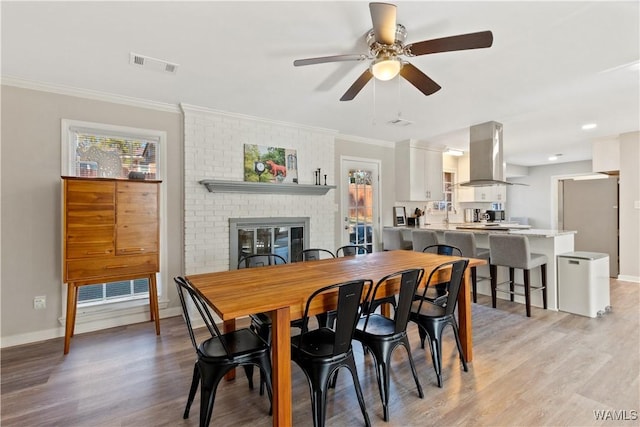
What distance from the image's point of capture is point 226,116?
12.8 ft

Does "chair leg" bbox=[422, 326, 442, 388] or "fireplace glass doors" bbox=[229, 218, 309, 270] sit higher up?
"fireplace glass doors" bbox=[229, 218, 309, 270]

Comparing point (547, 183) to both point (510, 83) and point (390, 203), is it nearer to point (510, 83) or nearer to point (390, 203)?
point (390, 203)

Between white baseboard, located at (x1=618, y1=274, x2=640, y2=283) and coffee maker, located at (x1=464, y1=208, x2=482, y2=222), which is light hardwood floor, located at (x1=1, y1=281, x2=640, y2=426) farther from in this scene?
coffee maker, located at (x1=464, y1=208, x2=482, y2=222)

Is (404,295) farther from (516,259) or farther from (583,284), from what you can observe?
(583,284)

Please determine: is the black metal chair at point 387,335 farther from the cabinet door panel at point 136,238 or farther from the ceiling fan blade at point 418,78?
the cabinet door panel at point 136,238

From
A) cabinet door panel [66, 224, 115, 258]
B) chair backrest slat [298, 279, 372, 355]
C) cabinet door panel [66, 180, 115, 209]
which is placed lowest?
chair backrest slat [298, 279, 372, 355]

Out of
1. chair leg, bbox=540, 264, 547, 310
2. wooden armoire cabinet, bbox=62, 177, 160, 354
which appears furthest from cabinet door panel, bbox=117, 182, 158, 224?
chair leg, bbox=540, 264, 547, 310

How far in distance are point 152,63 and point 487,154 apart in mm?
4331

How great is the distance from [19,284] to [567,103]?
6260mm

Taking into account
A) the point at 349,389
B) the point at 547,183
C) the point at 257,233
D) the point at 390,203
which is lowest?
the point at 349,389

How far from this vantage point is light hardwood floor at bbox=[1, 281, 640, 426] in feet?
6.12

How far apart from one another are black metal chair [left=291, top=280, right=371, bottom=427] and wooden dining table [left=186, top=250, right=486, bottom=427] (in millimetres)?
118

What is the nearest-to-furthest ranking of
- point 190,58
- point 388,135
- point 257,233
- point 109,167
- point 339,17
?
point 339,17 → point 190,58 → point 109,167 → point 257,233 → point 388,135

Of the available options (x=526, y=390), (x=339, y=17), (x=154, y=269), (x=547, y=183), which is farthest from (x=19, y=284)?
(x=547, y=183)
